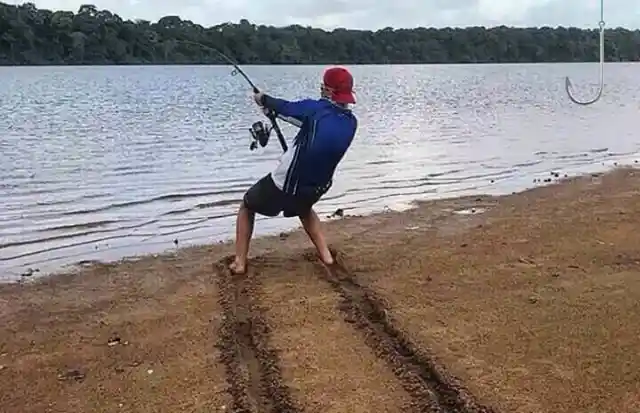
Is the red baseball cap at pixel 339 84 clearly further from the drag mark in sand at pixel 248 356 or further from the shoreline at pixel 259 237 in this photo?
the shoreline at pixel 259 237

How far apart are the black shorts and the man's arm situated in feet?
2.26

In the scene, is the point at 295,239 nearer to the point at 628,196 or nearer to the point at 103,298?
the point at 103,298

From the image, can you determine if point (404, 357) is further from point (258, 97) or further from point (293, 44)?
point (293, 44)

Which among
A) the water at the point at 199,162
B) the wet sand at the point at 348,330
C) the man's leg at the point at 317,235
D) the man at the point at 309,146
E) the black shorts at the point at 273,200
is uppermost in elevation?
the man at the point at 309,146

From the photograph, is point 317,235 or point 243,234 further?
point 317,235

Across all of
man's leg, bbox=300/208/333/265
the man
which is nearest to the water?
man's leg, bbox=300/208/333/265

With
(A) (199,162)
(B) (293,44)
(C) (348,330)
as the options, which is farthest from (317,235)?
(B) (293,44)

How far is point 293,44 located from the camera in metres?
107

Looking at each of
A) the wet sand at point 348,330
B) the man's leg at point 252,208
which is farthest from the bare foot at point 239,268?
the wet sand at point 348,330

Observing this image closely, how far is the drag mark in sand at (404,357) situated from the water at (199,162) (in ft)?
12.7

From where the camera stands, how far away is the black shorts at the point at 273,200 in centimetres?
766

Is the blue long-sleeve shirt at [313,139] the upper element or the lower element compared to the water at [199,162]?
upper

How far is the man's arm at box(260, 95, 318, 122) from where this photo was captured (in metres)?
7.20

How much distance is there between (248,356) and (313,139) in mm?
2174
